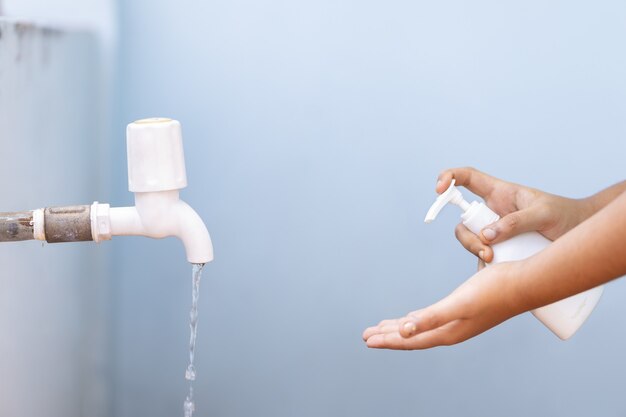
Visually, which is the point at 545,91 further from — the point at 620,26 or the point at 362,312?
the point at 362,312

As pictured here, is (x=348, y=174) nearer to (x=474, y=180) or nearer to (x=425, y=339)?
(x=474, y=180)

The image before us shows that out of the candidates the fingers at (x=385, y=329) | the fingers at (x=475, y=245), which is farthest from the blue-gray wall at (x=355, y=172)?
the fingers at (x=385, y=329)

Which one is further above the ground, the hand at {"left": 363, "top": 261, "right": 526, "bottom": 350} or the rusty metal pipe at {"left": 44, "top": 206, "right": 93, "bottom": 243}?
the rusty metal pipe at {"left": 44, "top": 206, "right": 93, "bottom": 243}

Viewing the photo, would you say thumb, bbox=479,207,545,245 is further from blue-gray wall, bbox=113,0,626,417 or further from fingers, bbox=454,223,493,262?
blue-gray wall, bbox=113,0,626,417

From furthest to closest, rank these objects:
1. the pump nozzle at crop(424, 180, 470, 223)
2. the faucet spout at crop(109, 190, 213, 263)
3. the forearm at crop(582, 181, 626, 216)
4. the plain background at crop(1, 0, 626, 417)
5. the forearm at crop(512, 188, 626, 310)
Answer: the plain background at crop(1, 0, 626, 417) < the forearm at crop(582, 181, 626, 216) < the pump nozzle at crop(424, 180, 470, 223) < the faucet spout at crop(109, 190, 213, 263) < the forearm at crop(512, 188, 626, 310)

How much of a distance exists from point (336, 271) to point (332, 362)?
0.15m

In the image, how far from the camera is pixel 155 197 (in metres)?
0.73

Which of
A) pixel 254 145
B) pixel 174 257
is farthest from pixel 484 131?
pixel 174 257

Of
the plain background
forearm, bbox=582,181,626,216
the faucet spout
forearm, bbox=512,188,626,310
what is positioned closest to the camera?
forearm, bbox=512,188,626,310

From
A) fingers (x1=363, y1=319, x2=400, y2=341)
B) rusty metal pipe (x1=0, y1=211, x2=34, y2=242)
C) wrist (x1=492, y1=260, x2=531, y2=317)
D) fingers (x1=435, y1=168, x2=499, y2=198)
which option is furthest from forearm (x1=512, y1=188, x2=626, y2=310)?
rusty metal pipe (x1=0, y1=211, x2=34, y2=242)

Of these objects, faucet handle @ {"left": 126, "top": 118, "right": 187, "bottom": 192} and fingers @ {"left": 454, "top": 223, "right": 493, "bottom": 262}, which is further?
fingers @ {"left": 454, "top": 223, "right": 493, "bottom": 262}

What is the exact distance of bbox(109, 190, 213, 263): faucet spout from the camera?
733 millimetres

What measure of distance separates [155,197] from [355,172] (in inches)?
21.4

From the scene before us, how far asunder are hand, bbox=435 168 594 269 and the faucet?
0.94 feet
